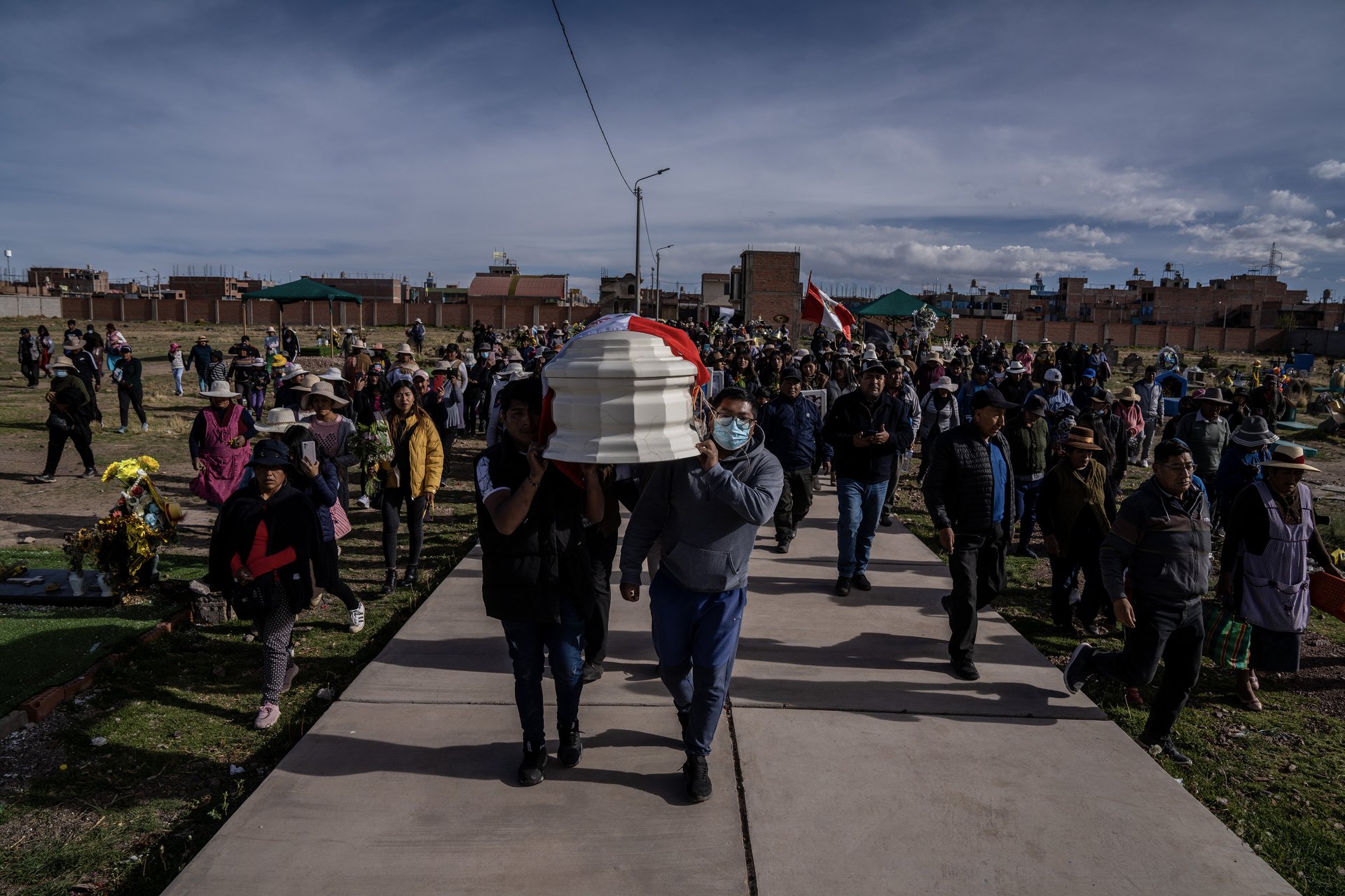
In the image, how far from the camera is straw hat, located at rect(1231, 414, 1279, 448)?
690 centimetres

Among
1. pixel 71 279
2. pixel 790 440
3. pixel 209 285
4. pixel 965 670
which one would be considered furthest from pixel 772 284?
pixel 71 279

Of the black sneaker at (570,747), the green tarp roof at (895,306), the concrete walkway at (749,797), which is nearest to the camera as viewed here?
the concrete walkway at (749,797)

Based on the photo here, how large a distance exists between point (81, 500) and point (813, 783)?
33.1 feet

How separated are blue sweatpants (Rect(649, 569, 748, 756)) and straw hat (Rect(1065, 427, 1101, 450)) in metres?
3.64

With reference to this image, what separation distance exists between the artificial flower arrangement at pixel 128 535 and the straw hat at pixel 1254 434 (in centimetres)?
868

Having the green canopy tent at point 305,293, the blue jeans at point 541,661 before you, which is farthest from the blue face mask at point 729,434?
the green canopy tent at point 305,293

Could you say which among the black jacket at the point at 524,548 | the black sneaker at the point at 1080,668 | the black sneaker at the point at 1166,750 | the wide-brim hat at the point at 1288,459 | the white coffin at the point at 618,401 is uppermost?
the white coffin at the point at 618,401

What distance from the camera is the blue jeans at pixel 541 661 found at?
364cm

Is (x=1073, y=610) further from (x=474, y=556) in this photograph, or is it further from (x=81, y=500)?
(x=81, y=500)

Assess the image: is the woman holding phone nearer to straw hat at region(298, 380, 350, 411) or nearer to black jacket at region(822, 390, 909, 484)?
straw hat at region(298, 380, 350, 411)

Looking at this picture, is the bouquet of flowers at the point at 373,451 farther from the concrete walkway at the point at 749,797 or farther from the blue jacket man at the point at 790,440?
the blue jacket man at the point at 790,440

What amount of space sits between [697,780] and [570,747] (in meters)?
0.64

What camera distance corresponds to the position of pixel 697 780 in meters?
3.66

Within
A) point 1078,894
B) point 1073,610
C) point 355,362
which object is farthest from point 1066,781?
point 355,362
